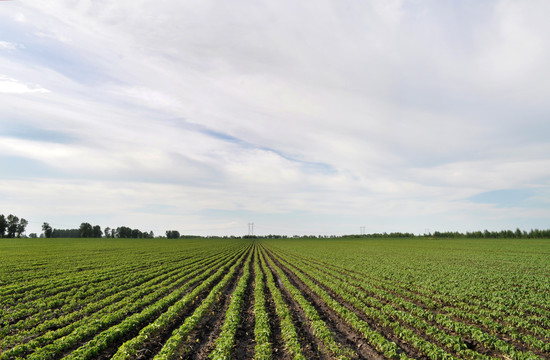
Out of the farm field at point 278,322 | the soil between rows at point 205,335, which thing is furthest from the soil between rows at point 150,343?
the soil between rows at point 205,335

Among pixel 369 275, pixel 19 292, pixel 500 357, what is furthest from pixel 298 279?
pixel 19 292

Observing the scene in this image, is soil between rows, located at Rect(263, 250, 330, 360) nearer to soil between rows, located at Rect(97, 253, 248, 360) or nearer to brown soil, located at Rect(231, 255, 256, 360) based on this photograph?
brown soil, located at Rect(231, 255, 256, 360)

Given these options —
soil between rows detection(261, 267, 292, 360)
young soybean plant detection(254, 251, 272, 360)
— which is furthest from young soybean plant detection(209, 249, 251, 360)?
soil between rows detection(261, 267, 292, 360)

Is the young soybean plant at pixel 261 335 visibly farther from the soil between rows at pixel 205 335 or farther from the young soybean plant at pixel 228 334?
the soil between rows at pixel 205 335

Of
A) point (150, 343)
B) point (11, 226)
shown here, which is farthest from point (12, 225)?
point (150, 343)

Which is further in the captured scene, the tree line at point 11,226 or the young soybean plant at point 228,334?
the tree line at point 11,226

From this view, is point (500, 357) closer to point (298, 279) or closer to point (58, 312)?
point (298, 279)

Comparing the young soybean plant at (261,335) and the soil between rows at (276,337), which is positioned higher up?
the young soybean plant at (261,335)

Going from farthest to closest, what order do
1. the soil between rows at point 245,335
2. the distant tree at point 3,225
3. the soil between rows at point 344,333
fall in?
the distant tree at point 3,225 < the soil between rows at point 245,335 < the soil between rows at point 344,333

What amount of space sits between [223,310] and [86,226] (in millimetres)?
213710

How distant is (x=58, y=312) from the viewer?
16641 mm

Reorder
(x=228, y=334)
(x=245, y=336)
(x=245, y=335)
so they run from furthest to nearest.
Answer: (x=245, y=335), (x=245, y=336), (x=228, y=334)

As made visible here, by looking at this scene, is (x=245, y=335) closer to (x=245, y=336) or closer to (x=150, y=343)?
(x=245, y=336)

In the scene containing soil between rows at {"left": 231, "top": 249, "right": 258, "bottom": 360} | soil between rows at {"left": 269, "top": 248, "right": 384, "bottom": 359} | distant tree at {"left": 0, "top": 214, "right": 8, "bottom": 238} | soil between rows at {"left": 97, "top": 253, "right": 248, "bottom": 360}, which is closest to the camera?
soil between rows at {"left": 97, "top": 253, "right": 248, "bottom": 360}
